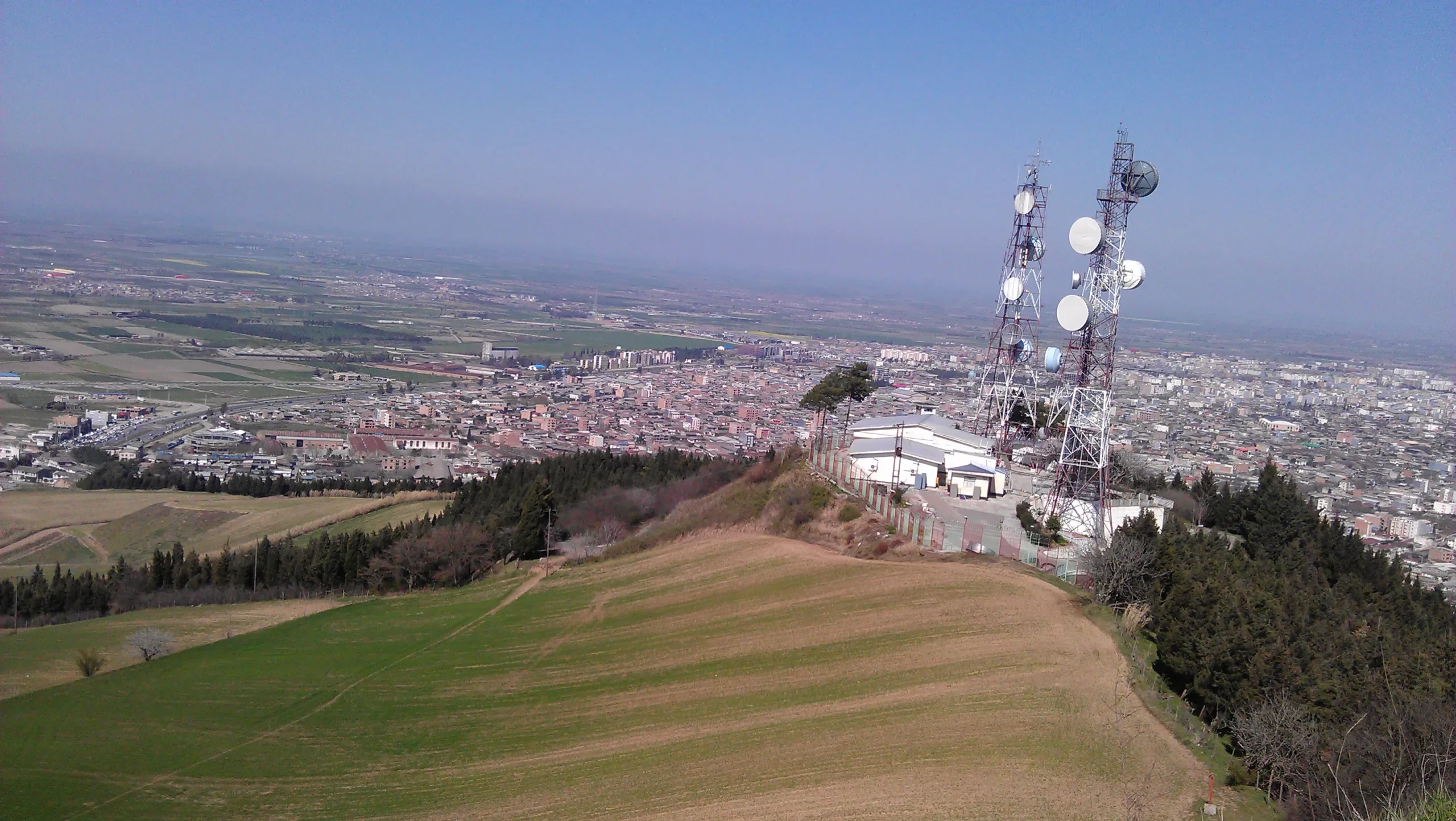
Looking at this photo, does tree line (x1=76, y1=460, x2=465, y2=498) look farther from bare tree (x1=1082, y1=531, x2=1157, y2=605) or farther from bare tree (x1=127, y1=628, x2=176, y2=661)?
bare tree (x1=1082, y1=531, x2=1157, y2=605)

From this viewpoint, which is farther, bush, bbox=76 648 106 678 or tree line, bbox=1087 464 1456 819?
bush, bbox=76 648 106 678

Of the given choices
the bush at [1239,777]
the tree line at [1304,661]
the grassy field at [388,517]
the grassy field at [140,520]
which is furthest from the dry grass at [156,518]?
the bush at [1239,777]

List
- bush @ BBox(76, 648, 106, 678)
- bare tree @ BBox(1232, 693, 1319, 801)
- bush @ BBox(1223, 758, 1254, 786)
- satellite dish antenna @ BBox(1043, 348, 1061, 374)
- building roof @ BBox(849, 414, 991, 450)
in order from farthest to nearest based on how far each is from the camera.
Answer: building roof @ BBox(849, 414, 991, 450) → satellite dish antenna @ BBox(1043, 348, 1061, 374) → bush @ BBox(76, 648, 106, 678) → bush @ BBox(1223, 758, 1254, 786) → bare tree @ BBox(1232, 693, 1319, 801)

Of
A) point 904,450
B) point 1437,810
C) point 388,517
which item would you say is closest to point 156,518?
point 388,517

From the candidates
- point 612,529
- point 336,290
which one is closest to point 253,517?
point 612,529

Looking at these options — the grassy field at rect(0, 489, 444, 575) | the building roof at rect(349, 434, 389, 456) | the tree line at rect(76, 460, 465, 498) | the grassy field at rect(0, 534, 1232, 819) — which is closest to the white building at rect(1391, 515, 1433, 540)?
the grassy field at rect(0, 534, 1232, 819)

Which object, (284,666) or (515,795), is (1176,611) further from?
(284,666)

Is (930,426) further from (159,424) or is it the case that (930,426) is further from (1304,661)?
(159,424)

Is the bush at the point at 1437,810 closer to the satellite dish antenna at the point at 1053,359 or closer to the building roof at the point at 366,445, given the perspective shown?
the satellite dish antenna at the point at 1053,359
